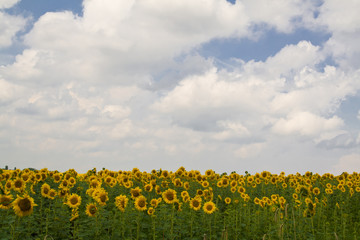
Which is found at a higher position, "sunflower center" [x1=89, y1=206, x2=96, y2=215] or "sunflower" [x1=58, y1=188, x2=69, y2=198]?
"sunflower" [x1=58, y1=188, x2=69, y2=198]

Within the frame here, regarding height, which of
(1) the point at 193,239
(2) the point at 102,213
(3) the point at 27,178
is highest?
(3) the point at 27,178

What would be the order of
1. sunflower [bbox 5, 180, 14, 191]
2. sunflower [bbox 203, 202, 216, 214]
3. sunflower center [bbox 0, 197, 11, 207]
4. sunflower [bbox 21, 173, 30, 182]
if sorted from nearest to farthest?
sunflower center [bbox 0, 197, 11, 207]
sunflower [bbox 5, 180, 14, 191]
sunflower [bbox 203, 202, 216, 214]
sunflower [bbox 21, 173, 30, 182]

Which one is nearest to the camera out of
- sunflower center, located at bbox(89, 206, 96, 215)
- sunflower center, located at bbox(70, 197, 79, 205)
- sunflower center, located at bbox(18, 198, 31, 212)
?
sunflower center, located at bbox(18, 198, 31, 212)

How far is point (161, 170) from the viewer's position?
1611 centimetres

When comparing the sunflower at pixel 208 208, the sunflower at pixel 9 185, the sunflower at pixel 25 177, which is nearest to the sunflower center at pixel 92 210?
the sunflower at pixel 9 185

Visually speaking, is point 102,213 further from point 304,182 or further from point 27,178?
point 304,182

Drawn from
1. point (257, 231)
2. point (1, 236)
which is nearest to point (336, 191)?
point (257, 231)

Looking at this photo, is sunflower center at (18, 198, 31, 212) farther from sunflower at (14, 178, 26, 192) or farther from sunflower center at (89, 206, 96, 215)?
sunflower at (14, 178, 26, 192)

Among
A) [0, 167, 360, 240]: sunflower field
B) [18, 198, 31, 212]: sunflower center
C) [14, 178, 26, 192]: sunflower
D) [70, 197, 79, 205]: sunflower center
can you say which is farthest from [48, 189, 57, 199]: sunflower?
[18, 198, 31, 212]: sunflower center

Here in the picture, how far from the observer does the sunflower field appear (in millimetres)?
7926

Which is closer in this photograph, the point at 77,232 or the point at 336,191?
the point at 77,232

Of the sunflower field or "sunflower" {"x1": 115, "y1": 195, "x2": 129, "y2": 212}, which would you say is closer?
the sunflower field

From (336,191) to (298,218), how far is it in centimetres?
875

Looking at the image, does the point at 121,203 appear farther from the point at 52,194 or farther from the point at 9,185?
the point at 9,185
